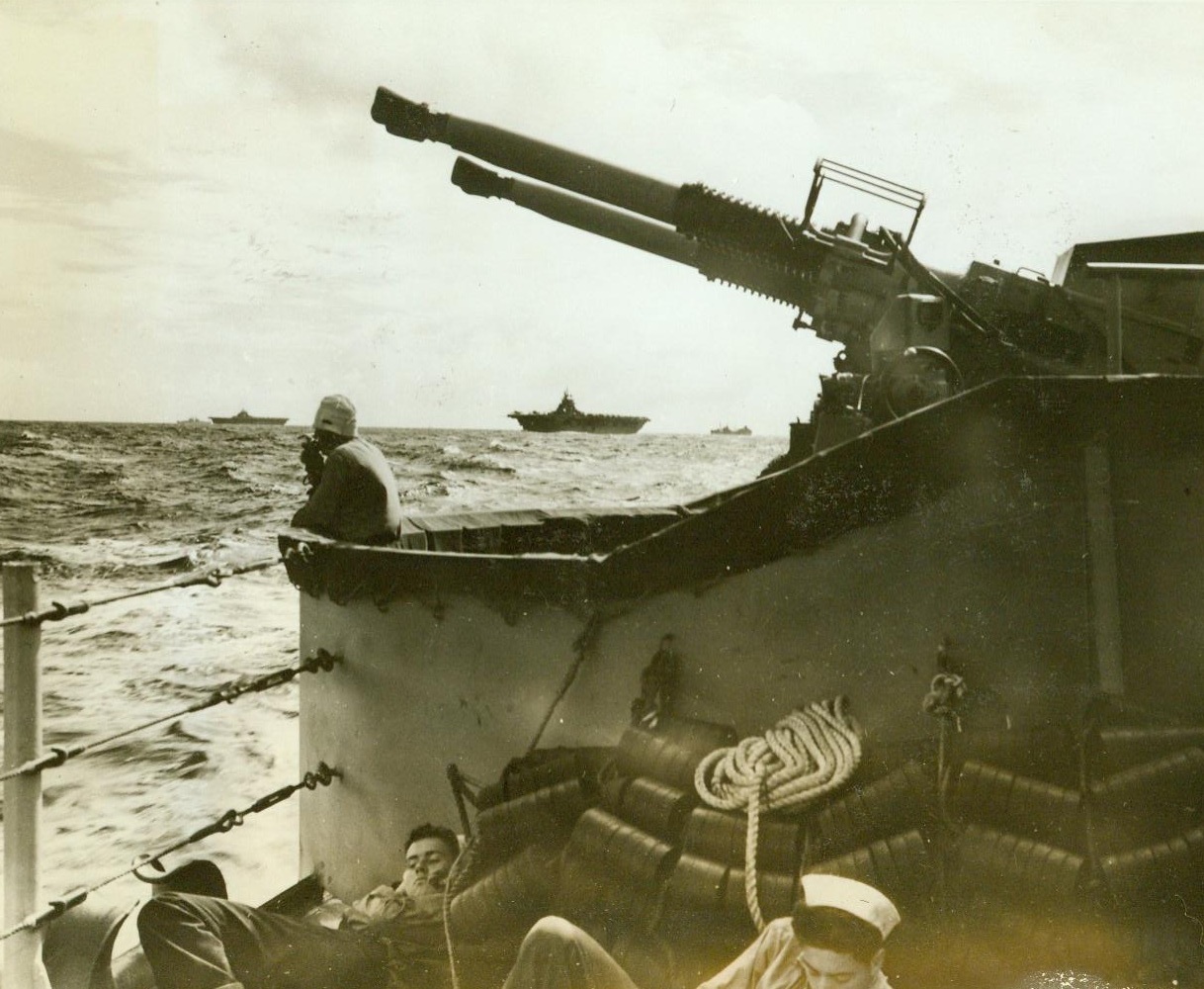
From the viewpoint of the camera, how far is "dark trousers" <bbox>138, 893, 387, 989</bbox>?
120 inches

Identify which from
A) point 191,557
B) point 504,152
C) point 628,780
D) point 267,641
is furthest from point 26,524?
→ point 628,780

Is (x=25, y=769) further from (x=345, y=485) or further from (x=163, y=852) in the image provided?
(x=345, y=485)

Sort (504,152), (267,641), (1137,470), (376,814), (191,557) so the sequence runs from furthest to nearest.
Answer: (191,557)
(267,641)
(504,152)
(376,814)
(1137,470)

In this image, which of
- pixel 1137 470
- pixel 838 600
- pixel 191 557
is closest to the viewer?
pixel 1137 470

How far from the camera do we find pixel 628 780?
261cm

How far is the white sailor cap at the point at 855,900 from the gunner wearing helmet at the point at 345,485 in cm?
250

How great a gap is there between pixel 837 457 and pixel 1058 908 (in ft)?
3.77

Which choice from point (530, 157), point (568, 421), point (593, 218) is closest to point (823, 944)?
point (530, 157)

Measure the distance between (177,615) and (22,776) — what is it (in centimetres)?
1797

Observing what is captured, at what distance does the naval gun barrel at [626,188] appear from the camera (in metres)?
5.25

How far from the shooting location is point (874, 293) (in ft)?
16.3

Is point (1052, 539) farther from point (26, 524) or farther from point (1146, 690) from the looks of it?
point (26, 524)

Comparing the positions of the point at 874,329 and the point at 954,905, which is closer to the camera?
the point at 954,905

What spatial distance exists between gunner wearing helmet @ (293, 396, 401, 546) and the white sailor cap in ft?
8.19
